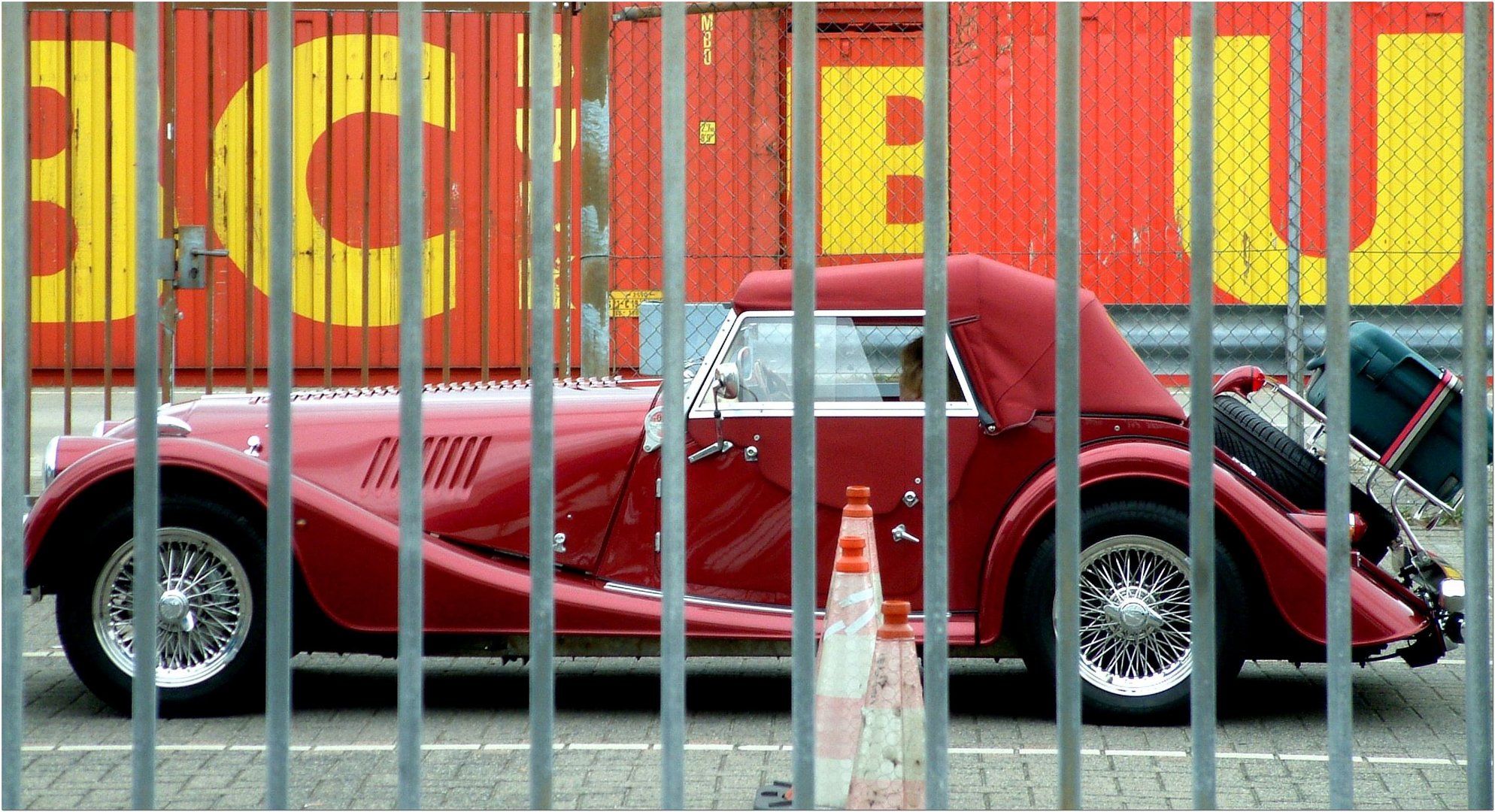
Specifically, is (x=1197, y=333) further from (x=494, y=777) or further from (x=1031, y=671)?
(x=1031, y=671)

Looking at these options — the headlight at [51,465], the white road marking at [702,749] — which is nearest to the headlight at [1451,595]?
the white road marking at [702,749]

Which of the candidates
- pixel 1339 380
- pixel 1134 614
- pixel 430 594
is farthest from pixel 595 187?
pixel 1339 380

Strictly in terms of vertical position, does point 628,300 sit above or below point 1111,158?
below

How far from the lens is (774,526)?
5.18 meters

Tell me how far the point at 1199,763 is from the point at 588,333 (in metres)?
6.26

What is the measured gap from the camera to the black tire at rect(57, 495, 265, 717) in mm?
4973

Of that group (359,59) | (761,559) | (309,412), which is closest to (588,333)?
(309,412)

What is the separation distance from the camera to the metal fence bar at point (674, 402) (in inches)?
71.3

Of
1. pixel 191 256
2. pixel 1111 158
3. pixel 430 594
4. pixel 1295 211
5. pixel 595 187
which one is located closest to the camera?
pixel 430 594

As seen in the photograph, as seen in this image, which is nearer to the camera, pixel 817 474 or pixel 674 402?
pixel 674 402

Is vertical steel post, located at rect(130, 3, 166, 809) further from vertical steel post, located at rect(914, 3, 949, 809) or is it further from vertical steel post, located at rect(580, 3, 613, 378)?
vertical steel post, located at rect(580, 3, 613, 378)

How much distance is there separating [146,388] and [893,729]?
6.18 ft

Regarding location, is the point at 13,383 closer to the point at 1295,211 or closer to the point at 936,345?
the point at 936,345

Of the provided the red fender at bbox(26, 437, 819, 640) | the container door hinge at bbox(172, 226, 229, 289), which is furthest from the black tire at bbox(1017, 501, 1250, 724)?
the container door hinge at bbox(172, 226, 229, 289)
